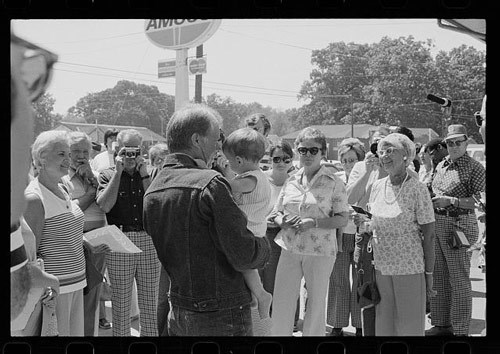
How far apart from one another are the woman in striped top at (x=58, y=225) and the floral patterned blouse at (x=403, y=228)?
2.02 m

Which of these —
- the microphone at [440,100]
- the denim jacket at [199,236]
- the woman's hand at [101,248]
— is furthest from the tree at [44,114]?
the microphone at [440,100]

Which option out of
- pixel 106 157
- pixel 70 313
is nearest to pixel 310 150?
pixel 70 313

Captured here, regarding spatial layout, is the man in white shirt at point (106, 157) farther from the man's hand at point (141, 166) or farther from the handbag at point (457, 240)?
the handbag at point (457, 240)

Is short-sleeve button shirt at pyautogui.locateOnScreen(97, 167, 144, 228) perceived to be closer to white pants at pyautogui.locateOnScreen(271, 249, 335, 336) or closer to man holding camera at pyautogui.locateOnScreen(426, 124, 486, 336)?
white pants at pyautogui.locateOnScreen(271, 249, 335, 336)

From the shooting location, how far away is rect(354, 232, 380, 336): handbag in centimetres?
455

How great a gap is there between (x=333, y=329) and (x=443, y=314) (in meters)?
0.93

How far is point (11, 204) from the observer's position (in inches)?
122

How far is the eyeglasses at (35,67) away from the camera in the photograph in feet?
10.7

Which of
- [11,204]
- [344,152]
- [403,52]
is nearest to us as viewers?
[11,204]

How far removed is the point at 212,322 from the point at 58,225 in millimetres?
1344

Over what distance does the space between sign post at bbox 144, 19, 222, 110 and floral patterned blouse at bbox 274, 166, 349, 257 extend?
1.12 m
